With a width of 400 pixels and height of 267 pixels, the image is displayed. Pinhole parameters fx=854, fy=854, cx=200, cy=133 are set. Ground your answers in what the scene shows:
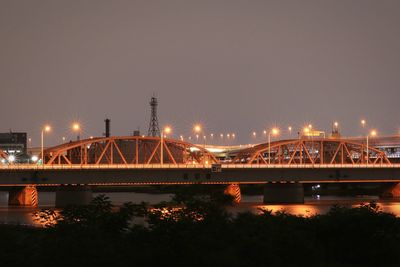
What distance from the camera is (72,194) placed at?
95.7 meters

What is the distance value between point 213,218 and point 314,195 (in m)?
104

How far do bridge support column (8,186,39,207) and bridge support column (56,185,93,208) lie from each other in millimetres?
3484

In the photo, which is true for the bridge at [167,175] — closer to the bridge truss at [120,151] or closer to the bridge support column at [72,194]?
the bridge support column at [72,194]

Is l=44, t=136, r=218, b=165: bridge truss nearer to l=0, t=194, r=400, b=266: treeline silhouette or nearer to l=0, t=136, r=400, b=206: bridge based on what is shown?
l=0, t=136, r=400, b=206: bridge

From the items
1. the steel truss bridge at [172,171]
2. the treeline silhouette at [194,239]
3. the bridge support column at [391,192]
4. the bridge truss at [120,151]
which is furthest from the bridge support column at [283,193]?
the treeline silhouette at [194,239]

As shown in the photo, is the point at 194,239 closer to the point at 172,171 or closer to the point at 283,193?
the point at 172,171

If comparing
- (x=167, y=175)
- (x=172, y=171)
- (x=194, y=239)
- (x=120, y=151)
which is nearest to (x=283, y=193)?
(x=172, y=171)

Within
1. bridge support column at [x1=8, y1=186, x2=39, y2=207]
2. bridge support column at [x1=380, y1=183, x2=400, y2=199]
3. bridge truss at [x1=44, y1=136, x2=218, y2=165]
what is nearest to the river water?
bridge support column at [x1=8, y1=186, x2=39, y2=207]

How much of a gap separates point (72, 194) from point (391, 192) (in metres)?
43.5

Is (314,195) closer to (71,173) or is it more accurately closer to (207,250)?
(71,173)

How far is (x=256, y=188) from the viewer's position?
150875 millimetres

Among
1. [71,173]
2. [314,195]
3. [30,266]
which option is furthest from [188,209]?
[314,195]

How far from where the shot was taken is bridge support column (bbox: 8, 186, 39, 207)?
97625 millimetres

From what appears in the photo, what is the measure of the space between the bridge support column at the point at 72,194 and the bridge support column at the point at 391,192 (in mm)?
40568
